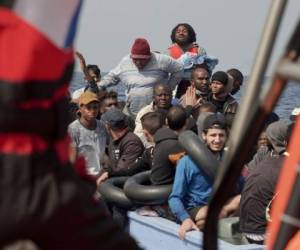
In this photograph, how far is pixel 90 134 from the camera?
8211 millimetres

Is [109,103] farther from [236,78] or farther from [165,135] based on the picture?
[165,135]

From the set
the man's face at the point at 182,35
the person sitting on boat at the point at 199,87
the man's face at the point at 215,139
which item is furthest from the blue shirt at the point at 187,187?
the man's face at the point at 182,35

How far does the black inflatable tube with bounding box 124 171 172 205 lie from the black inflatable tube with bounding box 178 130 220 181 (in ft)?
1.41

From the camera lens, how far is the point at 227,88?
8.75 meters

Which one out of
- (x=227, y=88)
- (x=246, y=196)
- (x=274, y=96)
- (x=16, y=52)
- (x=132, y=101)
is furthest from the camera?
(x=132, y=101)

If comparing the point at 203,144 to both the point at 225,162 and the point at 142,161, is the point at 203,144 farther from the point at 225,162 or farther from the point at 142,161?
the point at 225,162

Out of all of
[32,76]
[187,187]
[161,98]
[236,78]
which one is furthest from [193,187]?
[32,76]

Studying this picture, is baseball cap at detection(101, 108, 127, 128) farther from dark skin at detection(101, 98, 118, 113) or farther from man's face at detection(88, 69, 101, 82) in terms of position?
man's face at detection(88, 69, 101, 82)

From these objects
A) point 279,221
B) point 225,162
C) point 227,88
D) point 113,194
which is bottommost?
point 113,194

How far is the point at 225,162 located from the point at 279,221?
265 millimetres

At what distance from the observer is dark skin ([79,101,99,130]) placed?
26.8 ft

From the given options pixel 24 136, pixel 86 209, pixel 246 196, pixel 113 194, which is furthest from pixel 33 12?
pixel 113 194

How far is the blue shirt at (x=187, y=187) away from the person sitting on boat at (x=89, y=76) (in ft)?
12.4

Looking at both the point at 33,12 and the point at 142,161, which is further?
the point at 142,161
